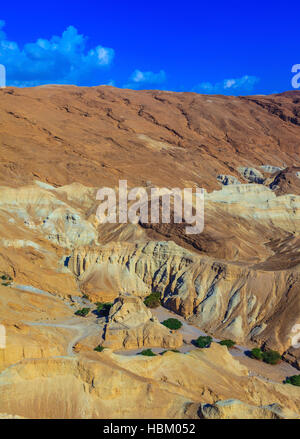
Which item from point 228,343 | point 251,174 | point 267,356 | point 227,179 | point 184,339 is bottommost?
point 267,356

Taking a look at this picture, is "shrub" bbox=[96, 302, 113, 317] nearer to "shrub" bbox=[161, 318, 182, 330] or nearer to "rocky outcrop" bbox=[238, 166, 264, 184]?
"shrub" bbox=[161, 318, 182, 330]

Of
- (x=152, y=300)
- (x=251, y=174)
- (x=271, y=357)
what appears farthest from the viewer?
(x=251, y=174)

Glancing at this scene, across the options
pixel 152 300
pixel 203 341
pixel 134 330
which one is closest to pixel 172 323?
pixel 203 341

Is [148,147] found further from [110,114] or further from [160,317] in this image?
[160,317]

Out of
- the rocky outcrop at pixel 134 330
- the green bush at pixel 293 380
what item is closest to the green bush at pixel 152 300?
→ the rocky outcrop at pixel 134 330

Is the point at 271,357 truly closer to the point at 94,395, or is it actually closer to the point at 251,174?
the point at 94,395

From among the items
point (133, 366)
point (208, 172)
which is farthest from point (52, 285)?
point (208, 172)
